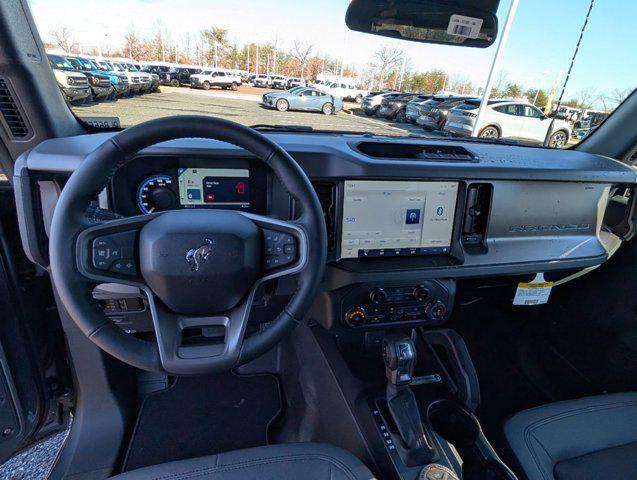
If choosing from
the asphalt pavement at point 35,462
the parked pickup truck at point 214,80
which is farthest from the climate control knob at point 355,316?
the parked pickup truck at point 214,80

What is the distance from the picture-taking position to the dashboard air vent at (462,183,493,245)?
5.47 feet

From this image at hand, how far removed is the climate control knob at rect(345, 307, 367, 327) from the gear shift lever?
15cm

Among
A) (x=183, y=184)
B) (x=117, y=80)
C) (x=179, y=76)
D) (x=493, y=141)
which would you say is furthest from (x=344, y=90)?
(x=183, y=184)

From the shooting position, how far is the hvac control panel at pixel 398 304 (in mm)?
1634

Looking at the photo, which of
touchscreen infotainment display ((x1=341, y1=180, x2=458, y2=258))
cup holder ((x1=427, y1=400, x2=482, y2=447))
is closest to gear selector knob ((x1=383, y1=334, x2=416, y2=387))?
cup holder ((x1=427, y1=400, x2=482, y2=447))

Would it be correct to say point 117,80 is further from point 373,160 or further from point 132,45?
point 373,160

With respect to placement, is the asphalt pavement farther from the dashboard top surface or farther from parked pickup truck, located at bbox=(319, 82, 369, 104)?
parked pickup truck, located at bbox=(319, 82, 369, 104)

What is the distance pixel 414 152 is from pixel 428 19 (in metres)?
0.50

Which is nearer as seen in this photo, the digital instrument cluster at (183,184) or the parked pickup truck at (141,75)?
the digital instrument cluster at (183,184)

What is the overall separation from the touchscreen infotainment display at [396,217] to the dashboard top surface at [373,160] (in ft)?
0.19

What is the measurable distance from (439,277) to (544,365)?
1.20m

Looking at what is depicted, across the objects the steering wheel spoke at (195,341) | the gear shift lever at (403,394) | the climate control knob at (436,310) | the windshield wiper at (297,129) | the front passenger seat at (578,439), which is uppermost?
the windshield wiper at (297,129)

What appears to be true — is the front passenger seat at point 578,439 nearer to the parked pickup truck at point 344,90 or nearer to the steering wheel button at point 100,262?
the steering wheel button at point 100,262

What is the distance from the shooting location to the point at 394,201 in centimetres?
153
